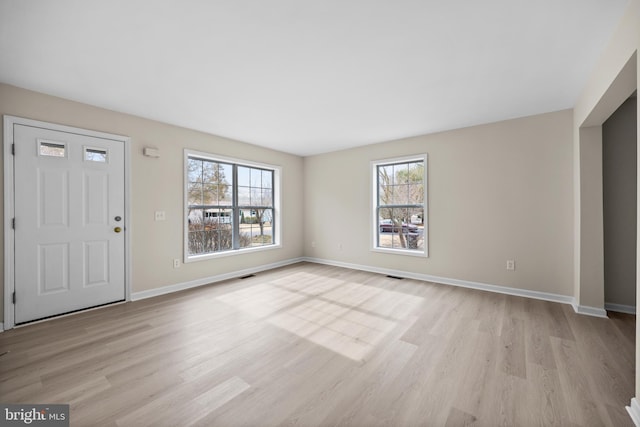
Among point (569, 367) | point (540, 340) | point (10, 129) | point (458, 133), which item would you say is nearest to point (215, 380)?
point (569, 367)

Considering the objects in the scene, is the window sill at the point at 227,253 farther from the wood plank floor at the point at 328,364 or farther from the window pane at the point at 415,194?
the window pane at the point at 415,194

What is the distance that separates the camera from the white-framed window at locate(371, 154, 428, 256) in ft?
15.1

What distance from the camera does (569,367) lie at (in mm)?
2029

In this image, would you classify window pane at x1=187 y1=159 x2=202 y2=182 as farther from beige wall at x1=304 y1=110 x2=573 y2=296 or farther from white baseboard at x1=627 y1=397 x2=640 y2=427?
white baseboard at x1=627 y1=397 x2=640 y2=427

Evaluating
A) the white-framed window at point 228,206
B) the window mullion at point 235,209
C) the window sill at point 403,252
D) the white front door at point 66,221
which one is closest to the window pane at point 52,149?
the white front door at point 66,221

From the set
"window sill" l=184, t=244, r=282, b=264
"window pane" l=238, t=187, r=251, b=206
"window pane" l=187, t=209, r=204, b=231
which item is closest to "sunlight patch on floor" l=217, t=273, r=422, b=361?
"window sill" l=184, t=244, r=282, b=264

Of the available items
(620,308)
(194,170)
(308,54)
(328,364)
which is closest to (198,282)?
(194,170)

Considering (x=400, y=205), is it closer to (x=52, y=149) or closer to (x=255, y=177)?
(x=255, y=177)

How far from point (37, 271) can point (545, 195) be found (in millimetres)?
6197

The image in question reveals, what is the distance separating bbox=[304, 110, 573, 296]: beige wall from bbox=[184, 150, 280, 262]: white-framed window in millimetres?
2113

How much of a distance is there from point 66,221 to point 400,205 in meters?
4.80

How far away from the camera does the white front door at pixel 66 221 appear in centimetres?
277

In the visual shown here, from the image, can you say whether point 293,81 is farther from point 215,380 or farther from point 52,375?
point 52,375

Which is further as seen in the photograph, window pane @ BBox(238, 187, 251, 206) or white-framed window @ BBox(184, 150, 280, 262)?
window pane @ BBox(238, 187, 251, 206)
